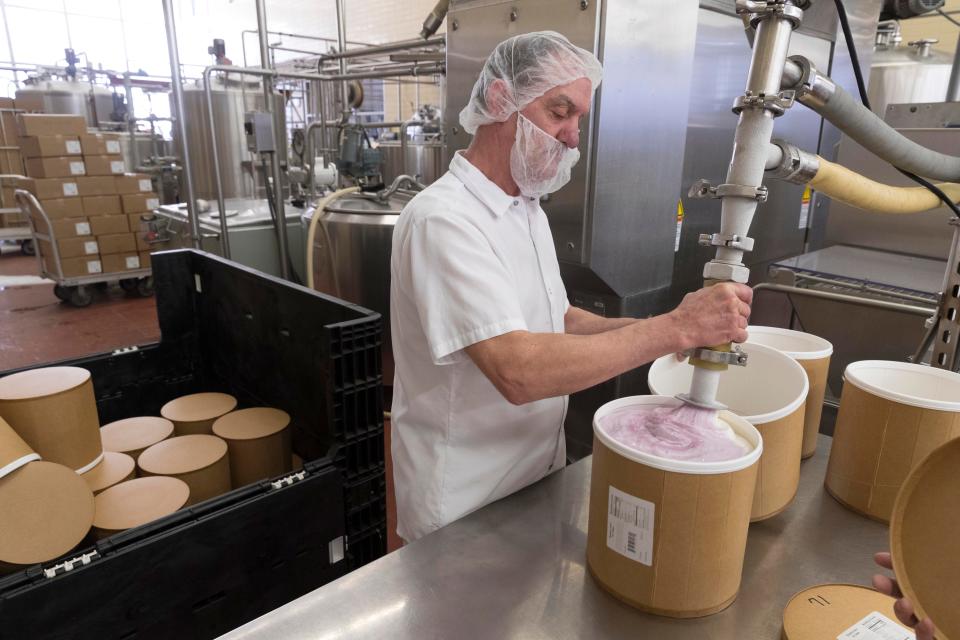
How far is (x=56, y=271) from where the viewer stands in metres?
4.55

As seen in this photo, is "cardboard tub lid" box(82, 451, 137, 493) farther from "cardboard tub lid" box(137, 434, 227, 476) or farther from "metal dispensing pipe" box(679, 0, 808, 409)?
"metal dispensing pipe" box(679, 0, 808, 409)

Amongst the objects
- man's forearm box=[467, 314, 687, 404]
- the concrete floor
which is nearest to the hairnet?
man's forearm box=[467, 314, 687, 404]

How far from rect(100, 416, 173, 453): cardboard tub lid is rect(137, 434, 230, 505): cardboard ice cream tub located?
0.04m

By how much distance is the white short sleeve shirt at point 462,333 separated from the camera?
0.88 m

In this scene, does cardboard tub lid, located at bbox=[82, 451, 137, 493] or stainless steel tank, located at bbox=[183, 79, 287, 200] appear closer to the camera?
cardboard tub lid, located at bbox=[82, 451, 137, 493]

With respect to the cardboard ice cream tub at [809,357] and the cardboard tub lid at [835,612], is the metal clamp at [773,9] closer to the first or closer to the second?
the cardboard ice cream tub at [809,357]

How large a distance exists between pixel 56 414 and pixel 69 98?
686 cm

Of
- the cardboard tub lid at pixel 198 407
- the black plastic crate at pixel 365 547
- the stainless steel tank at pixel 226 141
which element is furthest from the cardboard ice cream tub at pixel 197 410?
the stainless steel tank at pixel 226 141

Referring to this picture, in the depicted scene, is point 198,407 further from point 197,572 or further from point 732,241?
point 732,241

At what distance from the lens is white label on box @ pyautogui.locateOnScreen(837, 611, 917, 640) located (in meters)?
0.62

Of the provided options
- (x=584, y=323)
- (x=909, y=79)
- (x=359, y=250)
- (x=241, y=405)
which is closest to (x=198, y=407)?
(x=241, y=405)

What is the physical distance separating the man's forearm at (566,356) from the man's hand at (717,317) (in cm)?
4

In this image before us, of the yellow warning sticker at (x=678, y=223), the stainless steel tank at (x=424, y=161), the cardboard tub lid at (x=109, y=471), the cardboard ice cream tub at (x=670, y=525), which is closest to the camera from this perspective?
the cardboard ice cream tub at (x=670, y=525)

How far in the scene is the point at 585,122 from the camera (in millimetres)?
1569
